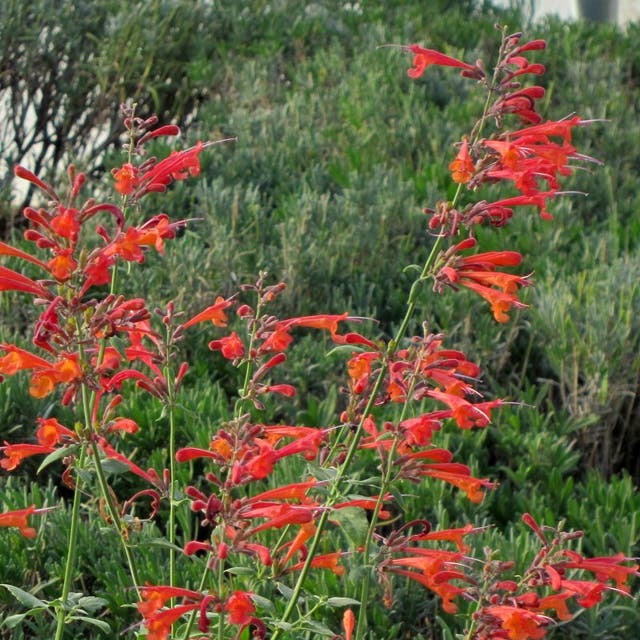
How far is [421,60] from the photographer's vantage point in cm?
246

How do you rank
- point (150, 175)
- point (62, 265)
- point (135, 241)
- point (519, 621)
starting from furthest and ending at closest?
point (150, 175) < point (519, 621) < point (135, 241) < point (62, 265)

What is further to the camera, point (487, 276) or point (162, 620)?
point (487, 276)

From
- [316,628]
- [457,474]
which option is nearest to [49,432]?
[316,628]

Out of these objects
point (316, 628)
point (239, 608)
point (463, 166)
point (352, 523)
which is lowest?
point (316, 628)

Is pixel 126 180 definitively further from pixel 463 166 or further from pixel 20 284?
pixel 463 166

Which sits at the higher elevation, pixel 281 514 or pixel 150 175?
pixel 150 175

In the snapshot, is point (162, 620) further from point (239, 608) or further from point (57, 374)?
point (57, 374)

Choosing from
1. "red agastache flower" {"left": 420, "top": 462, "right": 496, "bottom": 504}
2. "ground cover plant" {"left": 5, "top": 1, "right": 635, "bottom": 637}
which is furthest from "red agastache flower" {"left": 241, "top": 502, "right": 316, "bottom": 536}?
"red agastache flower" {"left": 420, "top": 462, "right": 496, "bottom": 504}

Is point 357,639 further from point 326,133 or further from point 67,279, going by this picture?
point 326,133

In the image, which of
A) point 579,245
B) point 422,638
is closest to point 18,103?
point 579,245

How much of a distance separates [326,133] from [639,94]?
7.74 ft

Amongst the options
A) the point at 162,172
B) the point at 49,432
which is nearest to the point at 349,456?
the point at 49,432

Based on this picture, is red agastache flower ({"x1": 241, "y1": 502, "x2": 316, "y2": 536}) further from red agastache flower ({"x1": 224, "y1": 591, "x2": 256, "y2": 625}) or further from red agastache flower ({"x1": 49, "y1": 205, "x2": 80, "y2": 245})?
red agastache flower ({"x1": 49, "y1": 205, "x2": 80, "y2": 245})

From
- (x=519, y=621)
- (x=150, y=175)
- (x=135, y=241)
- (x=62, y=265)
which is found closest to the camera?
(x=62, y=265)
